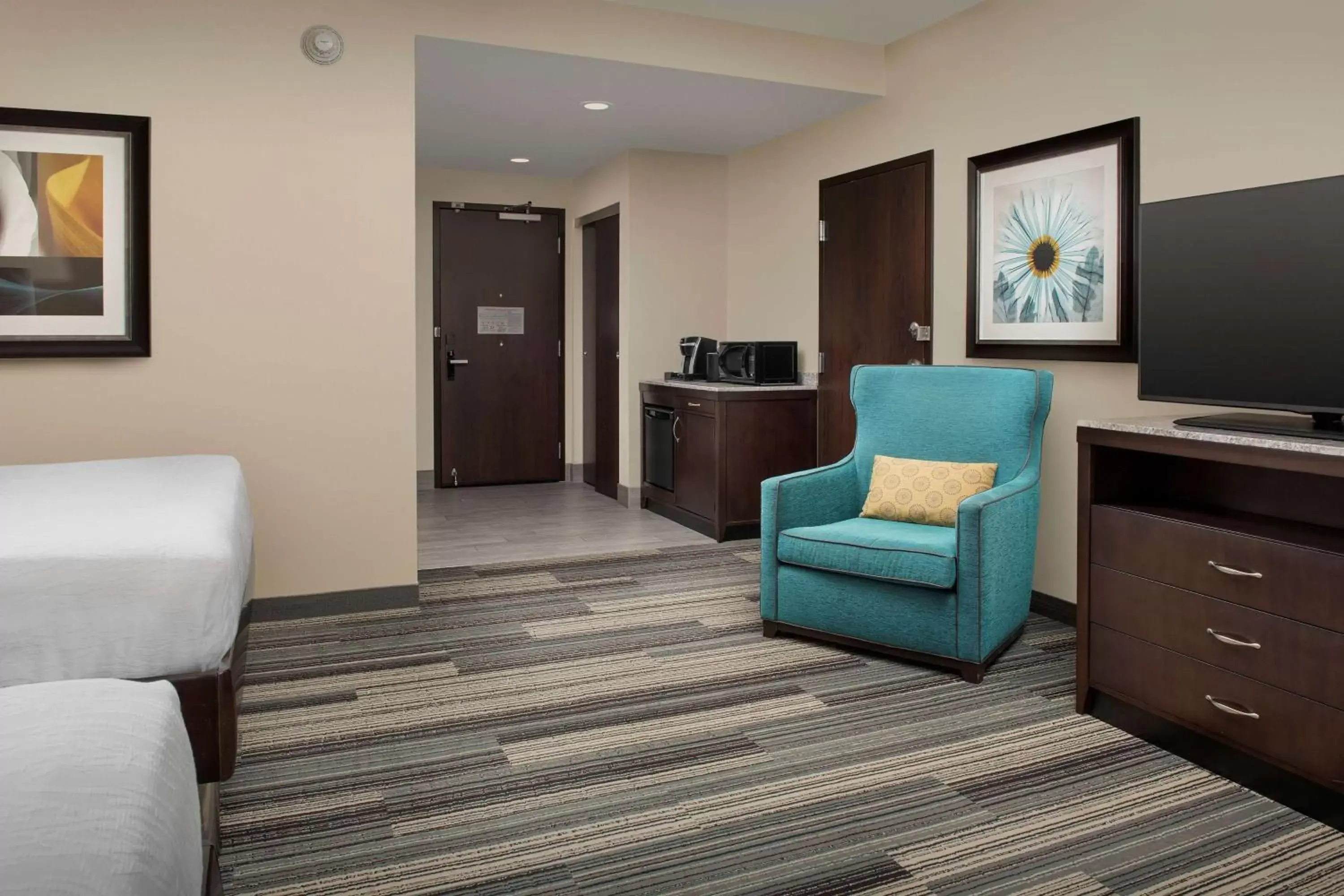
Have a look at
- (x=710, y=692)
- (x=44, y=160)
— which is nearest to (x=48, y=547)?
A: (x=710, y=692)

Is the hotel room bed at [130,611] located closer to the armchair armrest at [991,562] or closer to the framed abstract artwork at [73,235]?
the framed abstract artwork at [73,235]

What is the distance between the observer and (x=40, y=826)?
708mm

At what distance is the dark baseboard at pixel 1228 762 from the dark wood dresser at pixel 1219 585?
0.11ft

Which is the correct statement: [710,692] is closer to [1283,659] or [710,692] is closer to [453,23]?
[1283,659]

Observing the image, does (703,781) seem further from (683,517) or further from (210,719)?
(683,517)

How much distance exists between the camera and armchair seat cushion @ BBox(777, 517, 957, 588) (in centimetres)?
293

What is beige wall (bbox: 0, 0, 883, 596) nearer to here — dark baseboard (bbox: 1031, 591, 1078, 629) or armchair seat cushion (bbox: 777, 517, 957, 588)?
armchair seat cushion (bbox: 777, 517, 957, 588)

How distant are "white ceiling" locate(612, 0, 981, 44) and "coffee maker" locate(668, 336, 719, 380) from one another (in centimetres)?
192

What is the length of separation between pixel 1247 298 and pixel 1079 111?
1401mm

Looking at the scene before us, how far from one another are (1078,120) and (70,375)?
3616 millimetres

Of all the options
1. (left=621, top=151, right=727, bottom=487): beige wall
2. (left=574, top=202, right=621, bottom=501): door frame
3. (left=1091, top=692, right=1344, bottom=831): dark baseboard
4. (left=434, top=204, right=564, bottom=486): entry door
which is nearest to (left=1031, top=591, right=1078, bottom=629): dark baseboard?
(left=1091, top=692, right=1344, bottom=831): dark baseboard

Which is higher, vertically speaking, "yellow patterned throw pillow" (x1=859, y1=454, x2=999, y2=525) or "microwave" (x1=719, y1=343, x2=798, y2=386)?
"microwave" (x1=719, y1=343, x2=798, y2=386)

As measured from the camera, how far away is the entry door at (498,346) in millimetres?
6750

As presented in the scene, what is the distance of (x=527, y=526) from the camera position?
5.45 m
